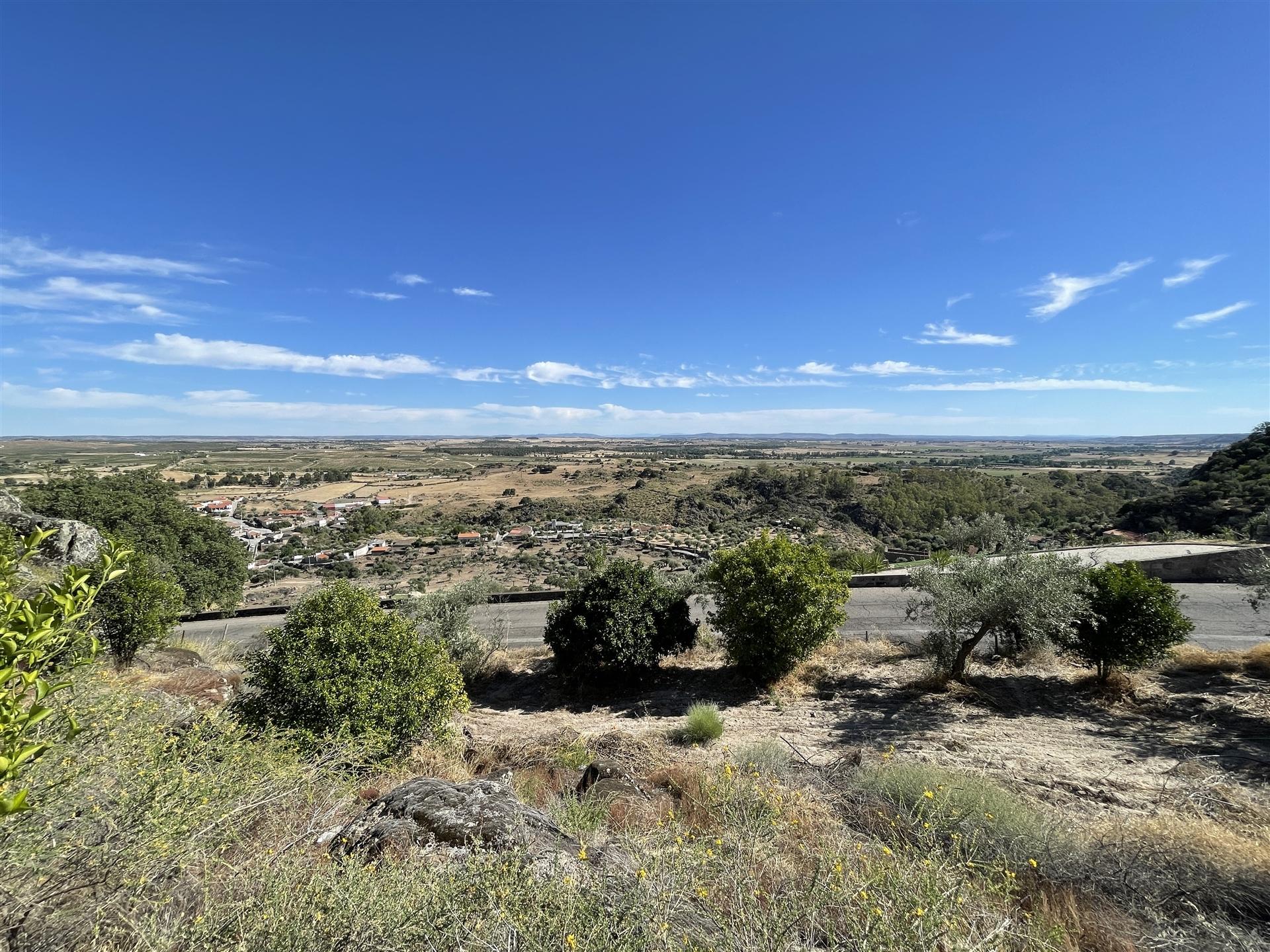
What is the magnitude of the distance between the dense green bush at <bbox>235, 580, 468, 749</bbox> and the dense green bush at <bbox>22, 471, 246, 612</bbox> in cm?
1338

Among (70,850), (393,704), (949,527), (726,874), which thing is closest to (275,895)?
(70,850)

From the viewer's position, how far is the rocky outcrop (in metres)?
13.6

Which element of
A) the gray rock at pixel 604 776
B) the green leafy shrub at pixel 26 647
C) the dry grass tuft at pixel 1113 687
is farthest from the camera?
the dry grass tuft at pixel 1113 687

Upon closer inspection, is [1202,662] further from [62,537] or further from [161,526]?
[161,526]

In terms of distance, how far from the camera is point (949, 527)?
14742mm

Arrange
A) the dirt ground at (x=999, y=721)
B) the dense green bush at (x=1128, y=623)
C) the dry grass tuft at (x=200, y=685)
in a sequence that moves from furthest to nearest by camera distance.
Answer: the dense green bush at (x=1128, y=623) → the dry grass tuft at (x=200, y=685) → the dirt ground at (x=999, y=721)

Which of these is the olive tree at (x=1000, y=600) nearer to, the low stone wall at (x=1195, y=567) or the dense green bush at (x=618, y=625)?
the dense green bush at (x=618, y=625)

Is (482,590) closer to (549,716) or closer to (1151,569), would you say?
(549,716)

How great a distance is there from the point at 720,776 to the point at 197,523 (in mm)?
22268

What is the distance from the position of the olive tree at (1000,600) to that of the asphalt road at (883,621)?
3237 mm

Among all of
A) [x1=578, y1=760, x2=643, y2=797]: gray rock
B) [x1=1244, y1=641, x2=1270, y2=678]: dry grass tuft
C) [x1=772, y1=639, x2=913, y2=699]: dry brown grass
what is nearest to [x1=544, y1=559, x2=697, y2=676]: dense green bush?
[x1=772, y1=639, x2=913, y2=699]: dry brown grass

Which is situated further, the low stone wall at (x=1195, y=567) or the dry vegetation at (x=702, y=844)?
the low stone wall at (x=1195, y=567)

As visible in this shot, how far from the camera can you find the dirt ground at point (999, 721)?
580 centimetres

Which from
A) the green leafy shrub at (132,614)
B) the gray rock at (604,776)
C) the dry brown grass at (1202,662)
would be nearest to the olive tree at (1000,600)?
the dry brown grass at (1202,662)
